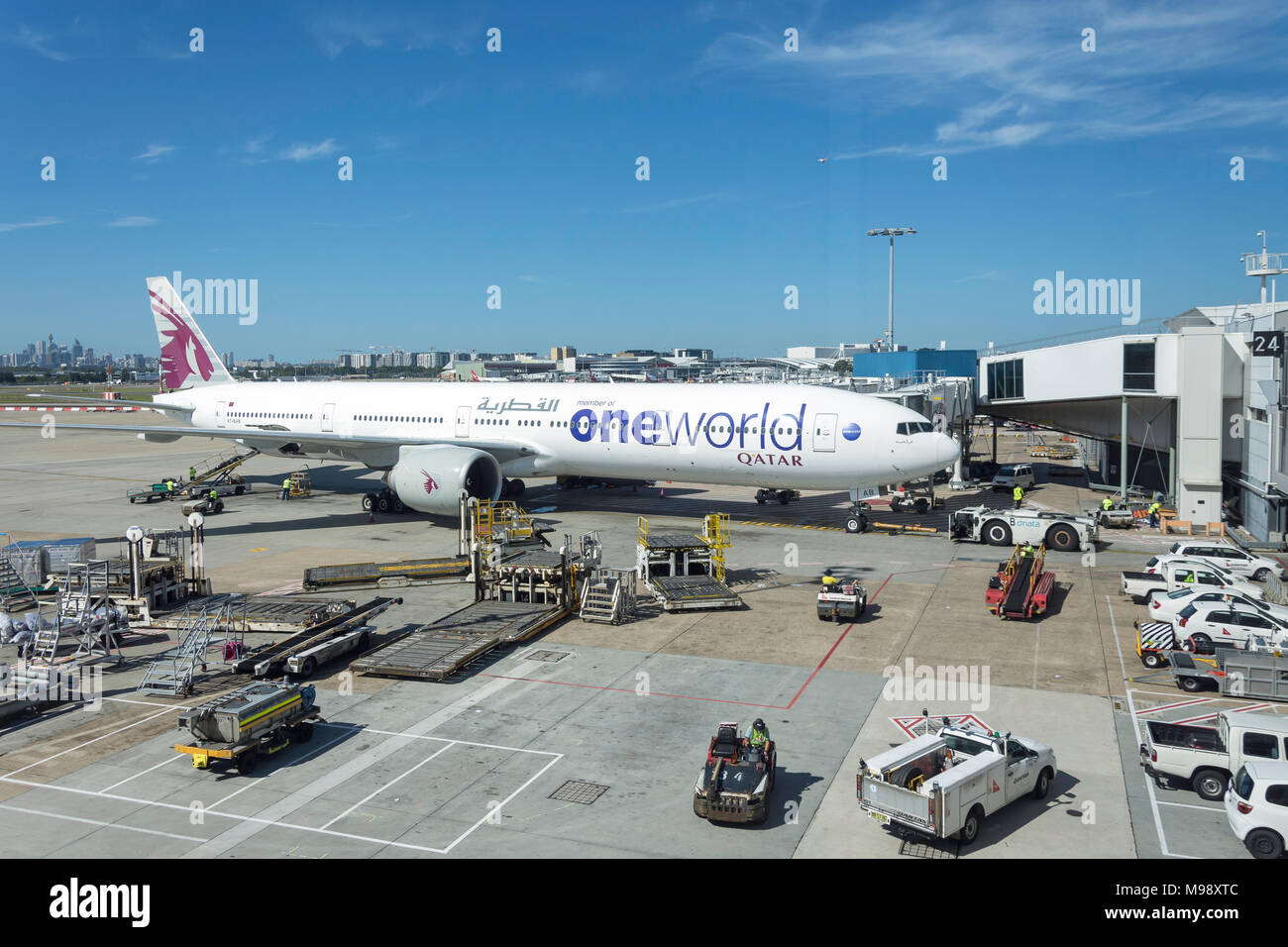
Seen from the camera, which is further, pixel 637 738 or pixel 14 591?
pixel 14 591

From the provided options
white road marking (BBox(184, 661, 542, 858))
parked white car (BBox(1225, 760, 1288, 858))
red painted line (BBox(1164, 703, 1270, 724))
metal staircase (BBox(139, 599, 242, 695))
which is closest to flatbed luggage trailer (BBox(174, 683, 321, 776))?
white road marking (BBox(184, 661, 542, 858))

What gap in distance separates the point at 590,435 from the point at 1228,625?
76.7 ft

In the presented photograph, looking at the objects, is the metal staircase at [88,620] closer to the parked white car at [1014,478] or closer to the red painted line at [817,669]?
the red painted line at [817,669]

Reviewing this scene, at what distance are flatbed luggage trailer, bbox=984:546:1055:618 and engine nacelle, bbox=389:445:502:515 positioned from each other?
62.5 ft

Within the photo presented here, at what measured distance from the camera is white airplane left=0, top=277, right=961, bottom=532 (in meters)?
32.7

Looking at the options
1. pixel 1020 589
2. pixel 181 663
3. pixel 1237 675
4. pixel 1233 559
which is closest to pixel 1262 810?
pixel 1237 675

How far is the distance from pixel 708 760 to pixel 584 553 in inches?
536

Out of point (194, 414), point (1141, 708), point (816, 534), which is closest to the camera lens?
point (1141, 708)

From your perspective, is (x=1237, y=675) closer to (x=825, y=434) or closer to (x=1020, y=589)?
(x=1020, y=589)

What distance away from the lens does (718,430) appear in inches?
1348

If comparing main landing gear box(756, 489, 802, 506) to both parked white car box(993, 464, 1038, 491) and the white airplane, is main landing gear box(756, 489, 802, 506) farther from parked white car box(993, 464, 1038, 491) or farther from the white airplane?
parked white car box(993, 464, 1038, 491)
